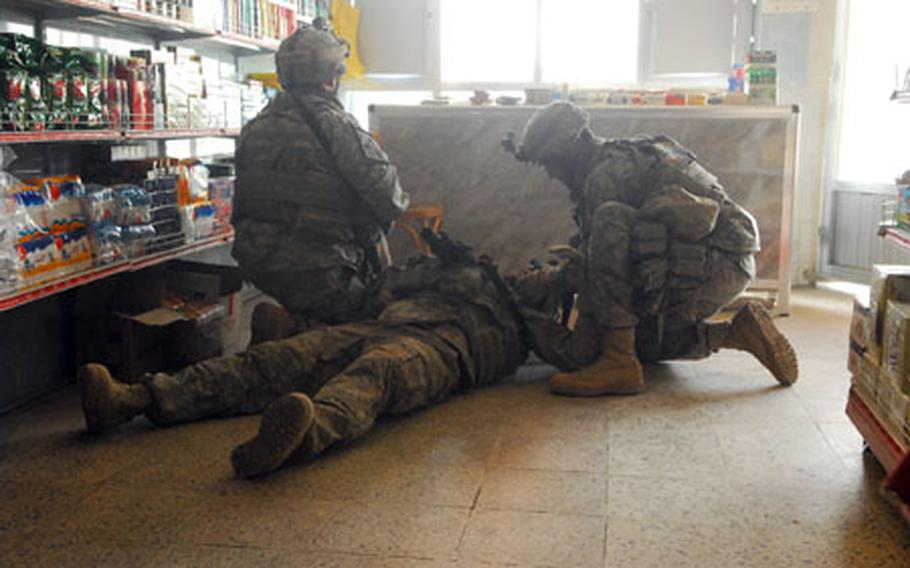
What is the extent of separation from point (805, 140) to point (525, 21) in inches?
84.9

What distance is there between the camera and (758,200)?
204 inches

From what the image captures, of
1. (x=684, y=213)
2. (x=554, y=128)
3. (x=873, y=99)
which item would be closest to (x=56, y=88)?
(x=554, y=128)

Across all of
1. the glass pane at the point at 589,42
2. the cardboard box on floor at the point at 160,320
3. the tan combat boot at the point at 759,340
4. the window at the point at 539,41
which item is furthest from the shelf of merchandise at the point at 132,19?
the tan combat boot at the point at 759,340

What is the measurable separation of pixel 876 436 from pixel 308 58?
255cm

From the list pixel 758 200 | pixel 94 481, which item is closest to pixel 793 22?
pixel 758 200

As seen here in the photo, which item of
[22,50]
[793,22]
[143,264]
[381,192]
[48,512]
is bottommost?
[48,512]

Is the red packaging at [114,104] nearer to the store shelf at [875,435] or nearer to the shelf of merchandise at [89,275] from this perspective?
the shelf of merchandise at [89,275]

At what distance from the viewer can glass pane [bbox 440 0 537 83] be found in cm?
666

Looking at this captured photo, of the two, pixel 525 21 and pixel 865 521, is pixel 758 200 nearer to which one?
pixel 525 21

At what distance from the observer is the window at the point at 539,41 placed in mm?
6574

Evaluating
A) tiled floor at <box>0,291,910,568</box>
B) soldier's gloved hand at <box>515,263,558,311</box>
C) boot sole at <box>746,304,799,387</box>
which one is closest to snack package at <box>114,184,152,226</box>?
tiled floor at <box>0,291,910,568</box>

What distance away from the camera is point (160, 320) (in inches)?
144

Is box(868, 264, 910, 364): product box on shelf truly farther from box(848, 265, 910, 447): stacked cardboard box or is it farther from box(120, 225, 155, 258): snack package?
box(120, 225, 155, 258): snack package

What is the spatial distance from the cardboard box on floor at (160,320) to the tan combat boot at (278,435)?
1.27 m
